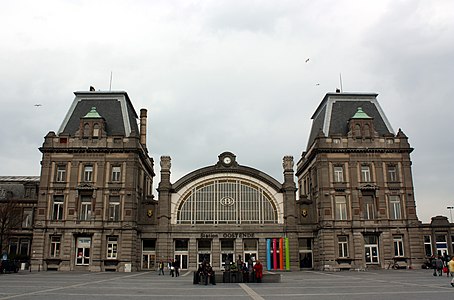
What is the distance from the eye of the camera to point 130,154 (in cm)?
5694

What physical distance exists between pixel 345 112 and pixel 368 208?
528 inches

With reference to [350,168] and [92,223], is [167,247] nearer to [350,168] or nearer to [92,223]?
[92,223]

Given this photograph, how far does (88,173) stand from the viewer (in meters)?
56.6

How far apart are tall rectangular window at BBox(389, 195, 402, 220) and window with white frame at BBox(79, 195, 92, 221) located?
1434 inches

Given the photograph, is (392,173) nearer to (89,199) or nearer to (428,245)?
(428,245)

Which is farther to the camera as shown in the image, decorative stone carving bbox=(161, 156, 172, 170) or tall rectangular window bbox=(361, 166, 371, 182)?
decorative stone carving bbox=(161, 156, 172, 170)

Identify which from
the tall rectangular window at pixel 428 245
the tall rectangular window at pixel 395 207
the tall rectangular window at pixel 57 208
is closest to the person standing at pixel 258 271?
the tall rectangular window at pixel 395 207

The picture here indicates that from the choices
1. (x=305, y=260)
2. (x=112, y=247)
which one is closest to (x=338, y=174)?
(x=305, y=260)

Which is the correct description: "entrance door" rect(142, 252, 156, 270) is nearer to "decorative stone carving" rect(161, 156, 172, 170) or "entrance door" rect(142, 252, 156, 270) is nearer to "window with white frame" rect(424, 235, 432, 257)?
"decorative stone carving" rect(161, 156, 172, 170)

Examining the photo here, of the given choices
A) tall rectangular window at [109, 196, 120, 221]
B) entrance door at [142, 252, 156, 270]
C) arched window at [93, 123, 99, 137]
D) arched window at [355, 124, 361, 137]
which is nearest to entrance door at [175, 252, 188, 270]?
entrance door at [142, 252, 156, 270]

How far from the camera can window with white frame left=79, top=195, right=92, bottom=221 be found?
5544 cm

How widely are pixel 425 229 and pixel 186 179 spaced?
100 feet

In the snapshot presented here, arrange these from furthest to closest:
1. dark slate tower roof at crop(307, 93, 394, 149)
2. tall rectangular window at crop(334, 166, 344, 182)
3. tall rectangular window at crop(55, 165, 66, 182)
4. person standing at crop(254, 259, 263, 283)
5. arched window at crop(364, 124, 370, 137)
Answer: dark slate tower roof at crop(307, 93, 394, 149), arched window at crop(364, 124, 370, 137), tall rectangular window at crop(334, 166, 344, 182), tall rectangular window at crop(55, 165, 66, 182), person standing at crop(254, 259, 263, 283)

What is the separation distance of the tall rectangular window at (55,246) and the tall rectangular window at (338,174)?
3403cm
